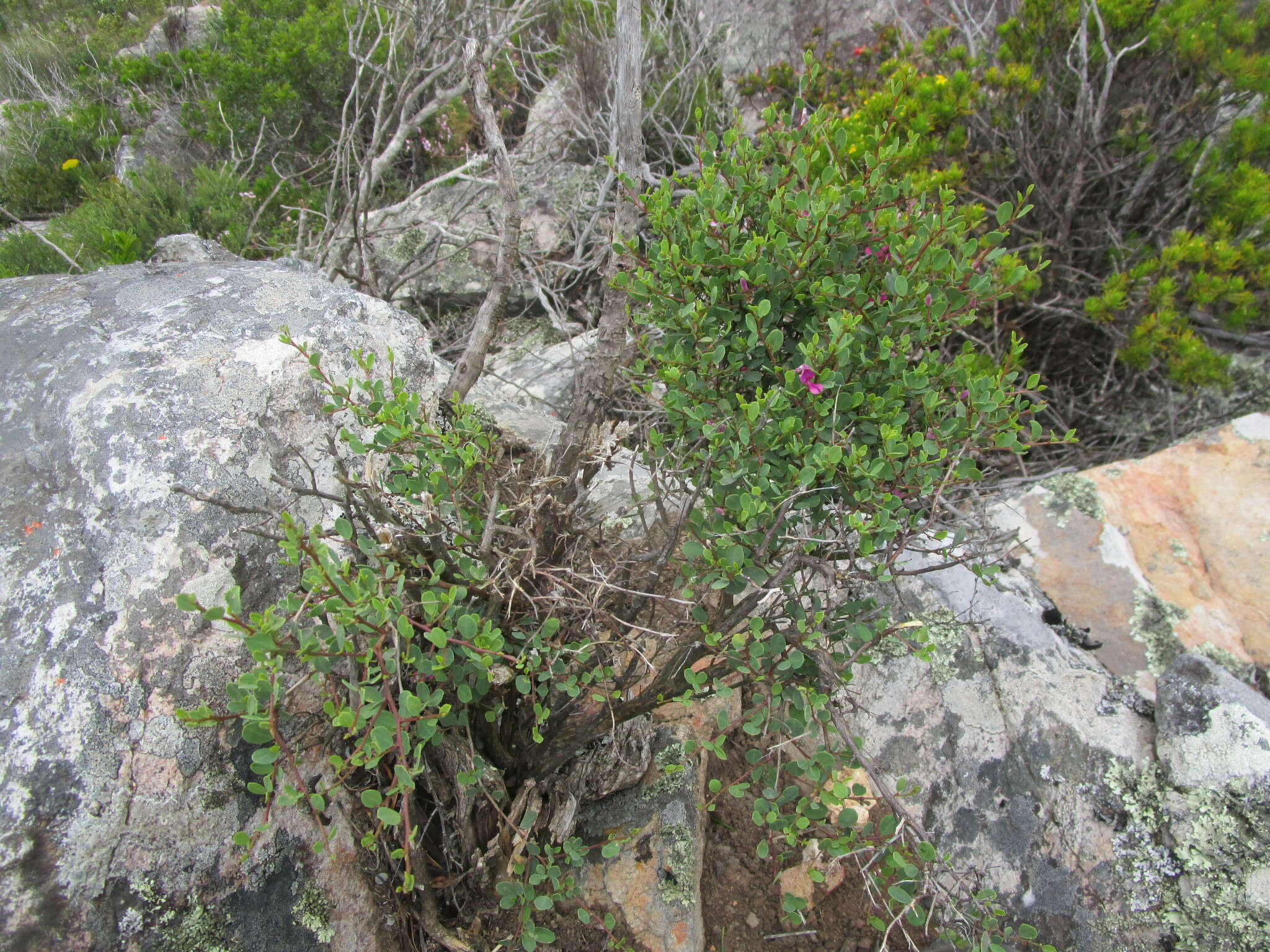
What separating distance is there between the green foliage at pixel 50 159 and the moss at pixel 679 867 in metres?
6.55

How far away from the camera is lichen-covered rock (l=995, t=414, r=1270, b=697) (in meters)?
2.58

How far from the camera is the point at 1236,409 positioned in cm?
363

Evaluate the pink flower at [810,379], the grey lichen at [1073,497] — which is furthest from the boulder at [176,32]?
the grey lichen at [1073,497]

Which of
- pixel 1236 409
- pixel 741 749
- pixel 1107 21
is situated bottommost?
pixel 1236 409

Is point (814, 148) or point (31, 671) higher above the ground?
point (814, 148)

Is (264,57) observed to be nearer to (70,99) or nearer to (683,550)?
(70,99)

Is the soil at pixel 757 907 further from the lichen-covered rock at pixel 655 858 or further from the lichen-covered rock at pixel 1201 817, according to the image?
the lichen-covered rock at pixel 1201 817

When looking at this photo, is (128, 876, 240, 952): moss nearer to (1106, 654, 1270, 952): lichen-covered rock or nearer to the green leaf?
the green leaf

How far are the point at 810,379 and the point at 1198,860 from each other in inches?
56.0

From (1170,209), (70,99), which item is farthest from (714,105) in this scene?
(70,99)

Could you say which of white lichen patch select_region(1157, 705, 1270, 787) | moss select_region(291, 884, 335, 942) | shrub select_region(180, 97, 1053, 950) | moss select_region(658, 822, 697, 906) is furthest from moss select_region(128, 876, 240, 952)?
white lichen patch select_region(1157, 705, 1270, 787)

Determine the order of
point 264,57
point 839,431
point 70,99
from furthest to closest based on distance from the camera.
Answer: point 70,99
point 264,57
point 839,431

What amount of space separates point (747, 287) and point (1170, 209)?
311cm

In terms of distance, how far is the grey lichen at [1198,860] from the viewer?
5.46 feet
